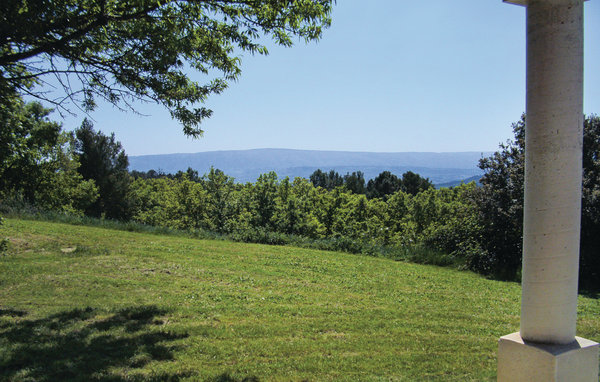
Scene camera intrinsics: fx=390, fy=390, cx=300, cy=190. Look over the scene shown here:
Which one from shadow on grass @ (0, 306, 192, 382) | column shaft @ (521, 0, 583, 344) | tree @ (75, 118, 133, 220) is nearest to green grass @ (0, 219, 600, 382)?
shadow on grass @ (0, 306, 192, 382)

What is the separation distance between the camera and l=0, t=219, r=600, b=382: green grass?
4359mm

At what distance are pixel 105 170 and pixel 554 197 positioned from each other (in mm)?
44847

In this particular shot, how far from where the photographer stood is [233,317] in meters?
6.29

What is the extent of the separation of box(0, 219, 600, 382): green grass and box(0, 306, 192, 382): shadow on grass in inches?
0.8

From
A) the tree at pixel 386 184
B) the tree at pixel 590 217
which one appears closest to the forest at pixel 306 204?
the tree at pixel 590 217

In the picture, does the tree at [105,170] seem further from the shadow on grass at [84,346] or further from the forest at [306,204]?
the shadow on grass at [84,346]

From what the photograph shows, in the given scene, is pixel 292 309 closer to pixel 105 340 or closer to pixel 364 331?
pixel 364 331

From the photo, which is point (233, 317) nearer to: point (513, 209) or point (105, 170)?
point (513, 209)

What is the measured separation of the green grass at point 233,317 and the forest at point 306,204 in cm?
204

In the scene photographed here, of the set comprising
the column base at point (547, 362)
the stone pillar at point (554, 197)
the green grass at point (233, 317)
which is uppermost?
the stone pillar at point (554, 197)

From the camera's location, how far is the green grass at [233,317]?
436 centimetres

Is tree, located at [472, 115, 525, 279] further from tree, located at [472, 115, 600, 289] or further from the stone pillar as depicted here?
the stone pillar

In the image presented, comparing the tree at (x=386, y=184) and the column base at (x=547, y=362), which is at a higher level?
the tree at (x=386, y=184)

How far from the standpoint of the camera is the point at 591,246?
12.0m
